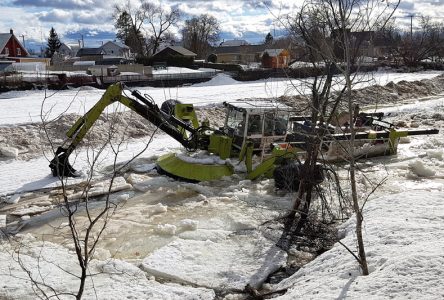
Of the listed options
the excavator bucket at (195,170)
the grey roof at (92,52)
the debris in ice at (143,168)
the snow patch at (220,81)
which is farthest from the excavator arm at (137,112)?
the grey roof at (92,52)

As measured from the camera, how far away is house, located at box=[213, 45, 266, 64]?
266 ft

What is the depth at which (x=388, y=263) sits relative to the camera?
6.54 m

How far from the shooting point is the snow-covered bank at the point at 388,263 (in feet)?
19.0

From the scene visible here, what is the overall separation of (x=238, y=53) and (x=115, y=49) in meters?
21.0

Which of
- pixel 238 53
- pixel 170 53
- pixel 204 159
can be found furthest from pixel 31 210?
pixel 238 53

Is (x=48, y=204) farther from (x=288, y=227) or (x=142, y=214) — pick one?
(x=288, y=227)

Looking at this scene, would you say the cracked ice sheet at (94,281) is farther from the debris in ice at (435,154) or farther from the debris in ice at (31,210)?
the debris in ice at (435,154)

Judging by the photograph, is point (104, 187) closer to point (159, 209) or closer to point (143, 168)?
point (143, 168)

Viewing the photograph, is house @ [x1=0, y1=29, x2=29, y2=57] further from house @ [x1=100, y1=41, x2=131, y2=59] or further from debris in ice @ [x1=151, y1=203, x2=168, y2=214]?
debris in ice @ [x1=151, y1=203, x2=168, y2=214]

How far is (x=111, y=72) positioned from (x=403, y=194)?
35202 mm

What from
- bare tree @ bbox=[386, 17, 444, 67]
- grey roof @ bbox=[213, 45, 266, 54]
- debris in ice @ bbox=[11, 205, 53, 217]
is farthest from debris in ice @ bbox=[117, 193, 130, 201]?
grey roof @ bbox=[213, 45, 266, 54]

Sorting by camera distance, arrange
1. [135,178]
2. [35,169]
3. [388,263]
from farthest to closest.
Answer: [35,169] → [135,178] → [388,263]

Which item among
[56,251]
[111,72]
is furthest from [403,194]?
[111,72]

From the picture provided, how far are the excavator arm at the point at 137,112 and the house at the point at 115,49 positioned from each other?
236ft
